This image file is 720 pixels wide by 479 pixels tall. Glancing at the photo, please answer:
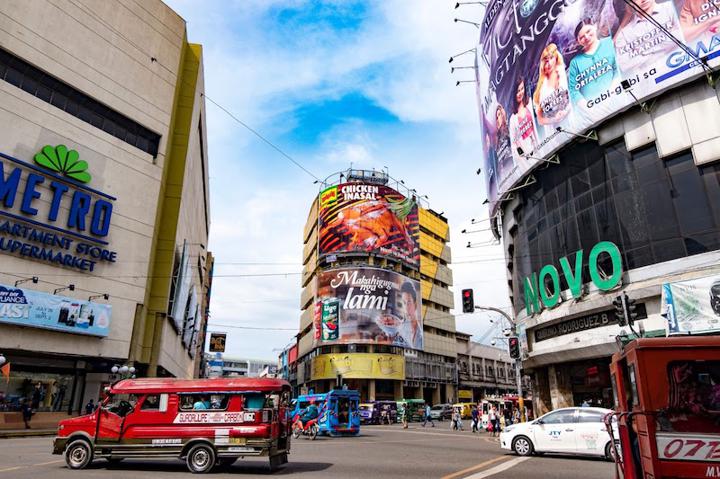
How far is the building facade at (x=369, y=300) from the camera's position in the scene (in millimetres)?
60969

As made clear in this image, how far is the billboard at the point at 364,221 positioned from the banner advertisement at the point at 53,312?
1503 inches

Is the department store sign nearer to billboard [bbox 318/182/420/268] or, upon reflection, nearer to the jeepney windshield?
the jeepney windshield

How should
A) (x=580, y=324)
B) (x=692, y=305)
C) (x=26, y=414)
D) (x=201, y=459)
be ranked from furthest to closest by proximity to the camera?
(x=26, y=414) < (x=580, y=324) < (x=692, y=305) < (x=201, y=459)

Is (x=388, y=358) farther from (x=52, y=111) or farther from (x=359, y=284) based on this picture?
(x=52, y=111)

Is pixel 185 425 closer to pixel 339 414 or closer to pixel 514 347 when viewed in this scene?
pixel 514 347

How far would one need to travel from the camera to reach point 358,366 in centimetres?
6000

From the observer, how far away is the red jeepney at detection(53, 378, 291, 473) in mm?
11516

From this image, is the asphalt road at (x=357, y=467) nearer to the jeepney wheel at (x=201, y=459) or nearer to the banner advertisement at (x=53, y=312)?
the jeepney wheel at (x=201, y=459)

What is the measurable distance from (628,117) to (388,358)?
46.0 meters

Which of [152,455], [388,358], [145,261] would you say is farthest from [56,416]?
[388,358]

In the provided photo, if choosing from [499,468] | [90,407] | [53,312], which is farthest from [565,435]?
[90,407]

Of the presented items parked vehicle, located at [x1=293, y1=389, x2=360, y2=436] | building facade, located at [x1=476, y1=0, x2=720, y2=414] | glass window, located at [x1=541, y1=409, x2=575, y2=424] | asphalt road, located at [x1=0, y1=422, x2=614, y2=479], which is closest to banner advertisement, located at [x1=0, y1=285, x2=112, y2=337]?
asphalt road, located at [x1=0, y1=422, x2=614, y2=479]

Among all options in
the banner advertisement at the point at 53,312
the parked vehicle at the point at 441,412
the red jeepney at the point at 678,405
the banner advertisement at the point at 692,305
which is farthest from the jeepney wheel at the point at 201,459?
the parked vehicle at the point at 441,412

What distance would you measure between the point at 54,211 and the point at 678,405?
31.2 meters
